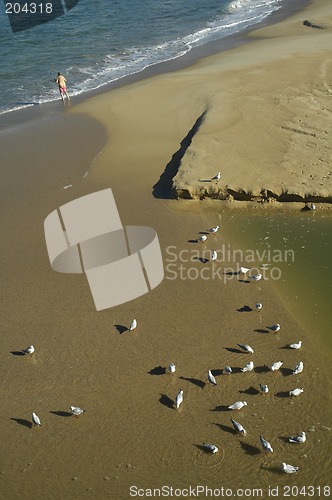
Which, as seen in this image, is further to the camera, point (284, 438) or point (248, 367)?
point (248, 367)

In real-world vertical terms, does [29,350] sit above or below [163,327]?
above

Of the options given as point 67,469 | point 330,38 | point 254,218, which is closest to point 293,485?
point 67,469

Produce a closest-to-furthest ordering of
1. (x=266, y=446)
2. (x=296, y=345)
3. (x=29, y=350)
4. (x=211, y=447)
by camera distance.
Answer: (x=266, y=446) < (x=211, y=447) < (x=296, y=345) < (x=29, y=350)

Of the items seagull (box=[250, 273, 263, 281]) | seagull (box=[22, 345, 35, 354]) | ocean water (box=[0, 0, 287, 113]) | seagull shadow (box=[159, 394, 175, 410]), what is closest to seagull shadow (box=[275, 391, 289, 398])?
seagull shadow (box=[159, 394, 175, 410])

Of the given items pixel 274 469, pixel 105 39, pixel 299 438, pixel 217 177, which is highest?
pixel 105 39

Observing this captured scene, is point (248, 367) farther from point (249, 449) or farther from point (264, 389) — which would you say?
point (249, 449)

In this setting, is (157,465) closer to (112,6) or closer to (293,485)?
(293,485)

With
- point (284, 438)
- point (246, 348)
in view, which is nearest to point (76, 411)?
point (246, 348)

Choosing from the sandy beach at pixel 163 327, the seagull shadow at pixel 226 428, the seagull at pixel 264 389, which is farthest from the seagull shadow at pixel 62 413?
the seagull at pixel 264 389
